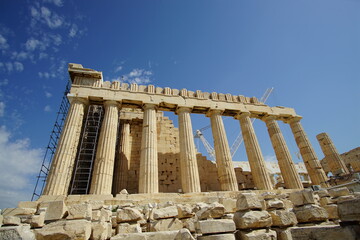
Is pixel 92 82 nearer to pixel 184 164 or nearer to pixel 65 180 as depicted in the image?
pixel 65 180

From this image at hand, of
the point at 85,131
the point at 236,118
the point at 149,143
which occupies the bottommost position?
the point at 149,143

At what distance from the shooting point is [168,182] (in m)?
16.2

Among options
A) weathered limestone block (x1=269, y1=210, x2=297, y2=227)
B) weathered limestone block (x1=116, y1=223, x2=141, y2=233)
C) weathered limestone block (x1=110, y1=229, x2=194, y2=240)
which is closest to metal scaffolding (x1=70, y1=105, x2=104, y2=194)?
weathered limestone block (x1=116, y1=223, x2=141, y2=233)

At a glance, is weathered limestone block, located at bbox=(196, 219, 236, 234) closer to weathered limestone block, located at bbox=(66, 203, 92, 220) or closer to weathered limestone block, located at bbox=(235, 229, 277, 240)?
weathered limestone block, located at bbox=(235, 229, 277, 240)

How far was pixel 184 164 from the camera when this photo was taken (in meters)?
13.2

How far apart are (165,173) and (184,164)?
4.13 m

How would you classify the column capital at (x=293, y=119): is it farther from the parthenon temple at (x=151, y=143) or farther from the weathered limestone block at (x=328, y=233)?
the weathered limestone block at (x=328, y=233)

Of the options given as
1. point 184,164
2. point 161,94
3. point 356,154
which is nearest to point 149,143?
point 184,164

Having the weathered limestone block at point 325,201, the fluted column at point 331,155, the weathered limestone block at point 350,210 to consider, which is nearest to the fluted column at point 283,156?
the fluted column at point 331,155

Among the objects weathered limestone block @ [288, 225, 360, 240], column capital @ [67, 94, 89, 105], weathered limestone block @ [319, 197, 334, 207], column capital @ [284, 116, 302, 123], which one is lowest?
weathered limestone block @ [288, 225, 360, 240]

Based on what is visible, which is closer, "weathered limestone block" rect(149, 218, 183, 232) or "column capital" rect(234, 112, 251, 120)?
"weathered limestone block" rect(149, 218, 183, 232)

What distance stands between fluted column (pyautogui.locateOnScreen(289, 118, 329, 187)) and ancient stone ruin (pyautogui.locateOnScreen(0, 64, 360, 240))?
0.08 m

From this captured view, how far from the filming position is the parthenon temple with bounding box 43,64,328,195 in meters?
11.9

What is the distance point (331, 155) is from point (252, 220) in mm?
19585
